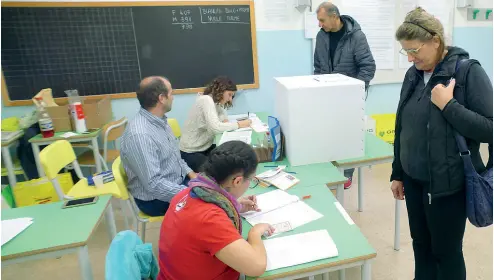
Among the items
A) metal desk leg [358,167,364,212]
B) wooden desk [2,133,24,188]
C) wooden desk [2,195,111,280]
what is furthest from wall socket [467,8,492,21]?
wooden desk [2,133,24,188]

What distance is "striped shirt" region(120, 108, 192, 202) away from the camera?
71.7 inches

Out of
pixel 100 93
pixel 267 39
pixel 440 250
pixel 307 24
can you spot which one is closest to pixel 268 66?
pixel 267 39

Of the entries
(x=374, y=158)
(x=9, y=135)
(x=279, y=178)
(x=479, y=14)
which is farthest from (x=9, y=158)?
(x=479, y=14)

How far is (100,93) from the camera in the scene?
360cm

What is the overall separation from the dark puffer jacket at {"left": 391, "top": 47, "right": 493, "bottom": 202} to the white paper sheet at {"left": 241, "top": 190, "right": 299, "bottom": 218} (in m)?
0.60

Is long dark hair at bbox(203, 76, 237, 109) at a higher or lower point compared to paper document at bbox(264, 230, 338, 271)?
higher

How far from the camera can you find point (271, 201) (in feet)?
5.29

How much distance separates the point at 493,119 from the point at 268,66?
2.83m

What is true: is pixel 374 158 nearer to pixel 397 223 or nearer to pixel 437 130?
pixel 397 223

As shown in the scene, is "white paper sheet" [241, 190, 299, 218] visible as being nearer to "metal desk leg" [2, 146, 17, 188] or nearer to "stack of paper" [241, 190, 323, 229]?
"stack of paper" [241, 190, 323, 229]

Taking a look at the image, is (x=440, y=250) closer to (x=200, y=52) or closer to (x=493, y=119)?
(x=493, y=119)

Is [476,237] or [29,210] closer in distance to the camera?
[29,210]

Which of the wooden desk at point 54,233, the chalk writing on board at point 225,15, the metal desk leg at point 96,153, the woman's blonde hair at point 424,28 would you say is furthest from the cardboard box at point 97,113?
the woman's blonde hair at point 424,28

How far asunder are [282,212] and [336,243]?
304 mm
